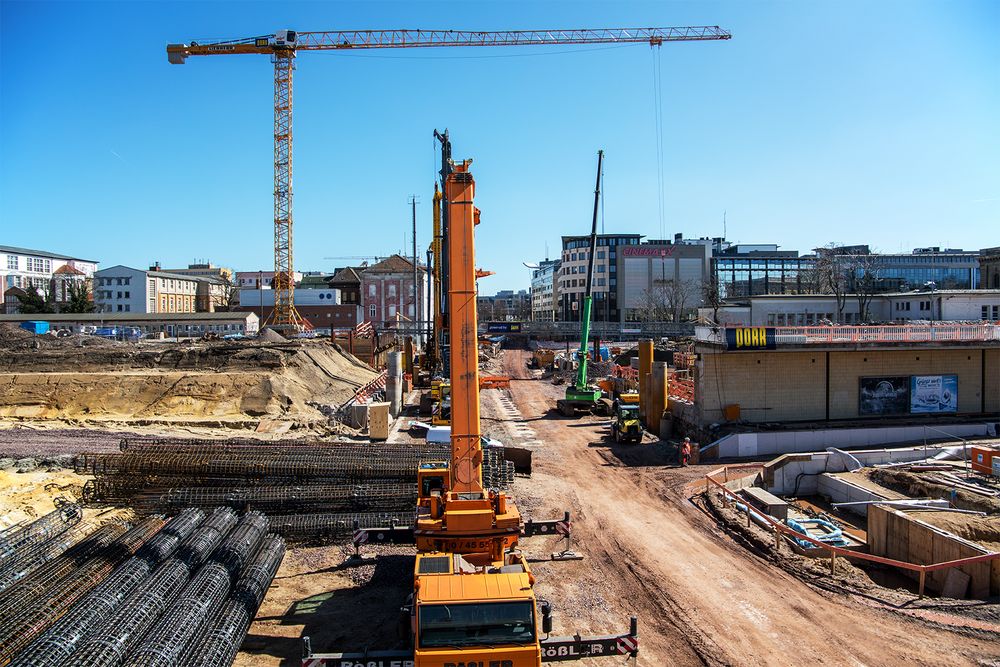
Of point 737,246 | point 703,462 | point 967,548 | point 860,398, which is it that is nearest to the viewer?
point 967,548

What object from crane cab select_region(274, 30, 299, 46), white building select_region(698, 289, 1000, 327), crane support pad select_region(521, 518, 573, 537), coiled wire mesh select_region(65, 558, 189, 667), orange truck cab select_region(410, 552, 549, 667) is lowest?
coiled wire mesh select_region(65, 558, 189, 667)

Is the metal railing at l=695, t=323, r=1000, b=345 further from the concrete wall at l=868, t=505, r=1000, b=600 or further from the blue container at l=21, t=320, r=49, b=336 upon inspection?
the blue container at l=21, t=320, r=49, b=336

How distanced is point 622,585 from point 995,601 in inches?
300

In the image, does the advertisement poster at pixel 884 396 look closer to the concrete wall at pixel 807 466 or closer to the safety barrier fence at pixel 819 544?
the concrete wall at pixel 807 466

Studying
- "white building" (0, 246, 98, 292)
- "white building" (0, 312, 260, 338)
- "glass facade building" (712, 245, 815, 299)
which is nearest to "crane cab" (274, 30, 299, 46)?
"white building" (0, 312, 260, 338)

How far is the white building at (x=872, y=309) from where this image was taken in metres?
41.6

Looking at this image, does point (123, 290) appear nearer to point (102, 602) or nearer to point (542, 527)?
point (102, 602)

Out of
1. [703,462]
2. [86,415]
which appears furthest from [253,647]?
[86,415]

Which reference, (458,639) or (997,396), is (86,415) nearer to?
(458,639)

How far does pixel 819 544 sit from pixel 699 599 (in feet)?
16.0

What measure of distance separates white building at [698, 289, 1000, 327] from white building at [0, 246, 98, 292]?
269ft

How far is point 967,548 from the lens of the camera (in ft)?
48.4

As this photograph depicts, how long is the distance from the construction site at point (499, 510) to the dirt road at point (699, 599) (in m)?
0.07

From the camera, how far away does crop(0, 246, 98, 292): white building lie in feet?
290
